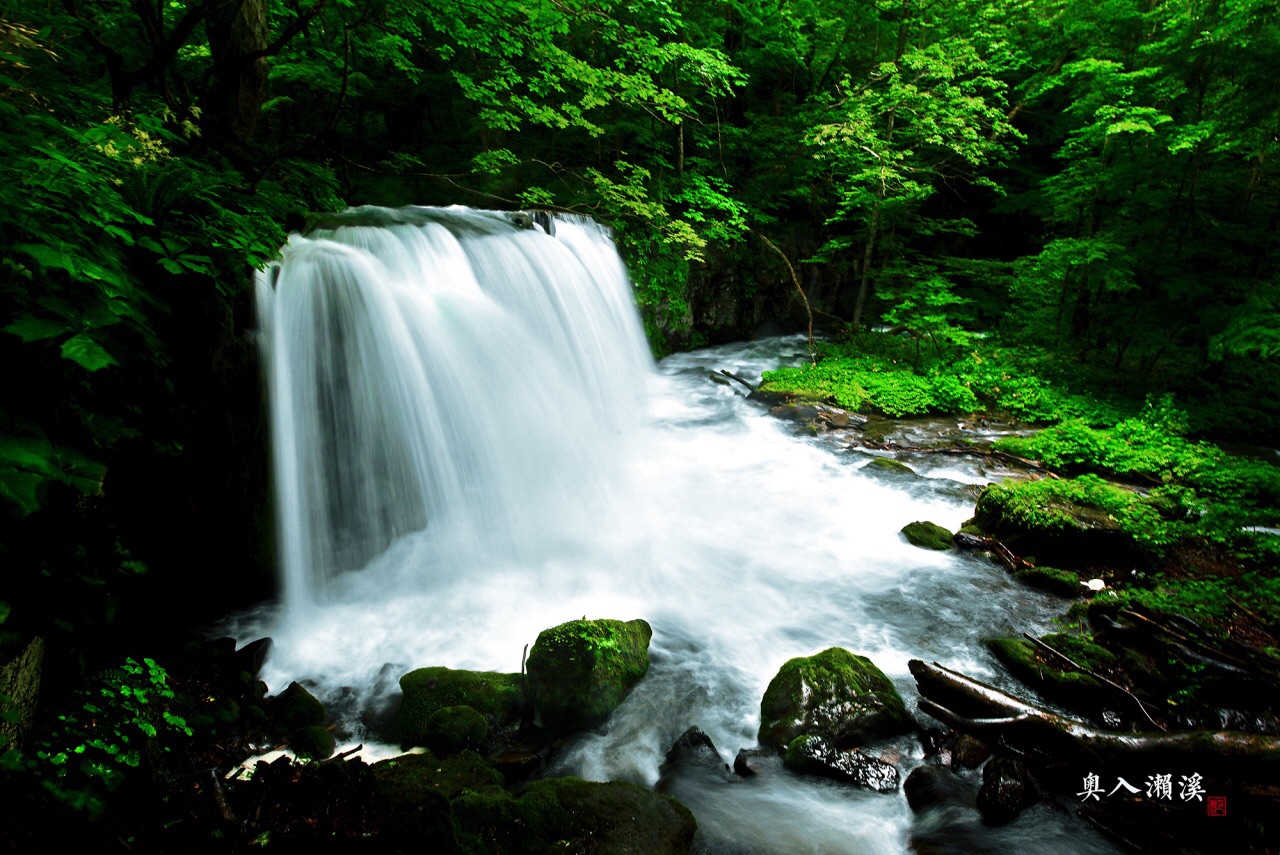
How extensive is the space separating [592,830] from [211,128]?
22.0 ft

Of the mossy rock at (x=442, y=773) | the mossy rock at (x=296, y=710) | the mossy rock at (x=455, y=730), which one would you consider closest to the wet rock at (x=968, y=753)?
the mossy rock at (x=442, y=773)

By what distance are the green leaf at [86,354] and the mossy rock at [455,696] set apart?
2.60 m

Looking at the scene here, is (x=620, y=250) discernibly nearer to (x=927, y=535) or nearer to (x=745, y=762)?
(x=927, y=535)

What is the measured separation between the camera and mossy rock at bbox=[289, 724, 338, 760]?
3264 mm

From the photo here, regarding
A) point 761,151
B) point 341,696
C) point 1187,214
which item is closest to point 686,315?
point 761,151

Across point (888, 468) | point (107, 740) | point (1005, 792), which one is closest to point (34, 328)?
point (107, 740)

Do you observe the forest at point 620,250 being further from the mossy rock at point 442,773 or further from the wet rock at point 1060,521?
the mossy rock at point 442,773

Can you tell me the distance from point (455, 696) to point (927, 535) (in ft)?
15.5

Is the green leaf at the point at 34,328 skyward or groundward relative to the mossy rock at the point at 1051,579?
skyward

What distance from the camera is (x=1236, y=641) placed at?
337 cm

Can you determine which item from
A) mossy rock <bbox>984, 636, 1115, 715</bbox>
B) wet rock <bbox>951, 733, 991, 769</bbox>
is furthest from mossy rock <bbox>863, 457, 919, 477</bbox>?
wet rock <bbox>951, 733, 991, 769</bbox>

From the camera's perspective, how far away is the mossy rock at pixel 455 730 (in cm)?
337

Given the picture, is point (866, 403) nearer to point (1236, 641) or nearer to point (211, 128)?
point (1236, 641)

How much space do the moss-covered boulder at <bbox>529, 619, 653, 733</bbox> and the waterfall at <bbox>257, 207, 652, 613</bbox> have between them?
203 centimetres
